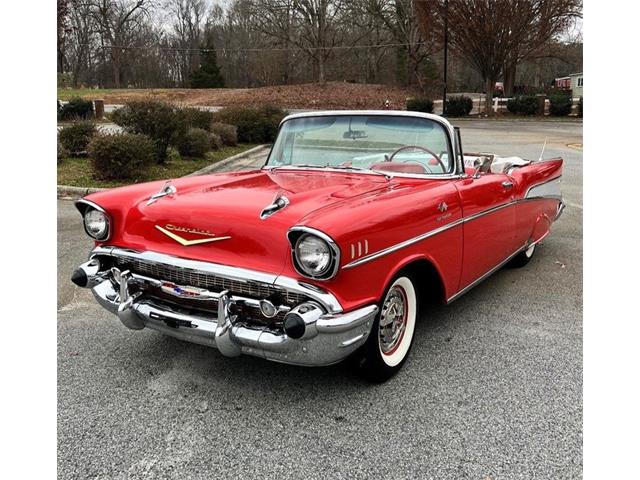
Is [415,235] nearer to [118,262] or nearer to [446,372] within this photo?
[446,372]

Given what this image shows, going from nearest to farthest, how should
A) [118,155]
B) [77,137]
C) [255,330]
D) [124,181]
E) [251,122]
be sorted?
[255,330], [118,155], [124,181], [77,137], [251,122]

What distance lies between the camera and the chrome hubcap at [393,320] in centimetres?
299

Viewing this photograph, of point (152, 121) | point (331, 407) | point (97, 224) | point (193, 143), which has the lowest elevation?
point (331, 407)

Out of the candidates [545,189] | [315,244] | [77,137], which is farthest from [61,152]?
[315,244]

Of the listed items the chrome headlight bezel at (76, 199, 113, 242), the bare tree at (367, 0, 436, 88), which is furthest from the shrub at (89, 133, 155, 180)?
the bare tree at (367, 0, 436, 88)

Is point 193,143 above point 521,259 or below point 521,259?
above

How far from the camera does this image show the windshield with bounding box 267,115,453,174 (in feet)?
12.5

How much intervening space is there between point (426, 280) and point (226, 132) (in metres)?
12.7

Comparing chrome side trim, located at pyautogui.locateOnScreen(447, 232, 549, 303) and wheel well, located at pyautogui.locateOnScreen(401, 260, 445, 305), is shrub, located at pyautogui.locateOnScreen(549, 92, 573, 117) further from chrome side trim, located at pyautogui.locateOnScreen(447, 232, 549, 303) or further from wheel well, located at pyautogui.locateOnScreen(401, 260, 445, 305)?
wheel well, located at pyautogui.locateOnScreen(401, 260, 445, 305)

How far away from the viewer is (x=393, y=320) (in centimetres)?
306

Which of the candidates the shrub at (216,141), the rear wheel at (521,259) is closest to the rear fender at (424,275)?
the rear wheel at (521,259)

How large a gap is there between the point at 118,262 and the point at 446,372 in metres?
2.04

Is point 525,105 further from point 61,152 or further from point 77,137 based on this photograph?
point 61,152

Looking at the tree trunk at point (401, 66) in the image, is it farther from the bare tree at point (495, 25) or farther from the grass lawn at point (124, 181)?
the grass lawn at point (124, 181)
